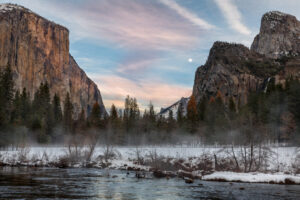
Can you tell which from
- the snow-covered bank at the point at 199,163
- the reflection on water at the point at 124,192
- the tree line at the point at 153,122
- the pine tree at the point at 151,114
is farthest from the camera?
the pine tree at the point at 151,114

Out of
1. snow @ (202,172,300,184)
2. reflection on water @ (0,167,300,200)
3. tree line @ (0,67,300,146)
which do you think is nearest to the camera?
reflection on water @ (0,167,300,200)

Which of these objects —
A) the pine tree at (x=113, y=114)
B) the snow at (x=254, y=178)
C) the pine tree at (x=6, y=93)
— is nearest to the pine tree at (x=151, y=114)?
the pine tree at (x=113, y=114)

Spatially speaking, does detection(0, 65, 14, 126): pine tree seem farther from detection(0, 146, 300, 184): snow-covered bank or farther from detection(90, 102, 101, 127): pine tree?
detection(90, 102, 101, 127): pine tree

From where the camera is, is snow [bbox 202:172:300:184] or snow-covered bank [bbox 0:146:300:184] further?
snow-covered bank [bbox 0:146:300:184]

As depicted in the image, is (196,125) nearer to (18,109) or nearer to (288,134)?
(288,134)

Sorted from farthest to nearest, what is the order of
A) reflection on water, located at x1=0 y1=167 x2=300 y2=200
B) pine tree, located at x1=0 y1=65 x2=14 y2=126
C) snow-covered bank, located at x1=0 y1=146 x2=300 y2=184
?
1. pine tree, located at x1=0 y1=65 x2=14 y2=126
2. snow-covered bank, located at x1=0 y1=146 x2=300 y2=184
3. reflection on water, located at x1=0 y1=167 x2=300 y2=200

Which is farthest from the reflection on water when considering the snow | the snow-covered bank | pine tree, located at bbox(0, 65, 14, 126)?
pine tree, located at bbox(0, 65, 14, 126)

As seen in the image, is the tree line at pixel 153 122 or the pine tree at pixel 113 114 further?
the pine tree at pixel 113 114

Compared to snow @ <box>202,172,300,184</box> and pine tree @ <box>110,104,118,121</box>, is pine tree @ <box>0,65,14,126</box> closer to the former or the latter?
pine tree @ <box>110,104,118,121</box>

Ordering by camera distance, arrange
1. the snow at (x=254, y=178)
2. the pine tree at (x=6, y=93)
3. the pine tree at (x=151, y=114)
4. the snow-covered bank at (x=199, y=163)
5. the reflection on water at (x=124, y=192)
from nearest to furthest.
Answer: the reflection on water at (x=124, y=192) < the snow at (x=254, y=178) < the snow-covered bank at (x=199, y=163) < the pine tree at (x=6, y=93) < the pine tree at (x=151, y=114)

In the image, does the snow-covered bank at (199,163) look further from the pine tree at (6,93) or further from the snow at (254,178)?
the pine tree at (6,93)

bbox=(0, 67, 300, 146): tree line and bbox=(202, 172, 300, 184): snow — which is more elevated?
bbox=(0, 67, 300, 146): tree line

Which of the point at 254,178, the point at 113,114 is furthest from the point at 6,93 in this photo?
the point at 254,178

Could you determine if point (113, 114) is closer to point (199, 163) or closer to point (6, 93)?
point (6, 93)
